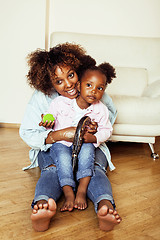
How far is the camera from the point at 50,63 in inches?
59.5

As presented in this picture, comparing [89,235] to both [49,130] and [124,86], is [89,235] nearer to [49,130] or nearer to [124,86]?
[49,130]

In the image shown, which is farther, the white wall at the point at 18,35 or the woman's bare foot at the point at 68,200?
the white wall at the point at 18,35

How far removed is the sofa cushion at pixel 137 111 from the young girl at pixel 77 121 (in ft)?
1.69

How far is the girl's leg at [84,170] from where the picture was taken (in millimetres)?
1206

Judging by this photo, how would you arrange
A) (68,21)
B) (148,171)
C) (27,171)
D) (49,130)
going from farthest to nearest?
(68,21), (148,171), (27,171), (49,130)

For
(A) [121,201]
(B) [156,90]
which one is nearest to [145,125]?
(B) [156,90]

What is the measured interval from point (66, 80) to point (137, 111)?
801 millimetres

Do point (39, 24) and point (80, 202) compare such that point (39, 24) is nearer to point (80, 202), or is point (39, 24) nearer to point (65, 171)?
point (65, 171)

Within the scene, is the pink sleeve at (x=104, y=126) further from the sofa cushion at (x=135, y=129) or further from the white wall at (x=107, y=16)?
the white wall at (x=107, y=16)

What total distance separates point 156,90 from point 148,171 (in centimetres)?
78

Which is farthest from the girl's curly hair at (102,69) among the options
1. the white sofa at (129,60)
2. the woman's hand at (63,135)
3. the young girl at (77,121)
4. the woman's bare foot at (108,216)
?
the woman's bare foot at (108,216)

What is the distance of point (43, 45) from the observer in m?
3.13

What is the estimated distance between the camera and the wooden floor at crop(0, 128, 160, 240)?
3.38 ft

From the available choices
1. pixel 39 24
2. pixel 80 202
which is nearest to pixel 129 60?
pixel 39 24
